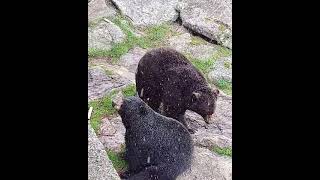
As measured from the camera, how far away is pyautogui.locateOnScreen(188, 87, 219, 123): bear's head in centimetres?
577

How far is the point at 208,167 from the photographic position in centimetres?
577

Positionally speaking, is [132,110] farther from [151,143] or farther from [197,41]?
[197,41]

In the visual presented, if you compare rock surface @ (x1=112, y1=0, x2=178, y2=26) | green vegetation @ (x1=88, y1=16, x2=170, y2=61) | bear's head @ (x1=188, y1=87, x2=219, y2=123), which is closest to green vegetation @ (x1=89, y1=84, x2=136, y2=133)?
green vegetation @ (x1=88, y1=16, x2=170, y2=61)

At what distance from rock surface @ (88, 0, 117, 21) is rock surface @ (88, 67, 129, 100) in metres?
0.36

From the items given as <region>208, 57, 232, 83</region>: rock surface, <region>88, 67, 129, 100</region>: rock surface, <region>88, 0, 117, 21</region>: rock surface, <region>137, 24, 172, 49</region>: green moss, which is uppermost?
<region>88, 0, 117, 21</region>: rock surface

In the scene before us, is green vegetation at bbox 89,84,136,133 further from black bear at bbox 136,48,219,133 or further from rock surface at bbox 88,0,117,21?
rock surface at bbox 88,0,117,21

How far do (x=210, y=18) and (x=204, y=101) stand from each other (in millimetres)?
632

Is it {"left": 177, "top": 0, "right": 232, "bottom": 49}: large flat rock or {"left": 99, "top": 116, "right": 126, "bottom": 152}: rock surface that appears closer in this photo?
{"left": 99, "top": 116, "right": 126, "bottom": 152}: rock surface

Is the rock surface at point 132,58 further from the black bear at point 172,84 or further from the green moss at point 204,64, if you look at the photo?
the green moss at point 204,64

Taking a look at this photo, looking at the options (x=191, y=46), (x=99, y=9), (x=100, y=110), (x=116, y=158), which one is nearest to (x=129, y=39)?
(x=99, y=9)

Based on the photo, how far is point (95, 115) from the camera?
5.80 m

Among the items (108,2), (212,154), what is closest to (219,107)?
(212,154)

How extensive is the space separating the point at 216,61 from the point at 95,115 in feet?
2.98

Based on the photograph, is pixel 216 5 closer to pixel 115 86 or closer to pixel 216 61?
pixel 216 61
